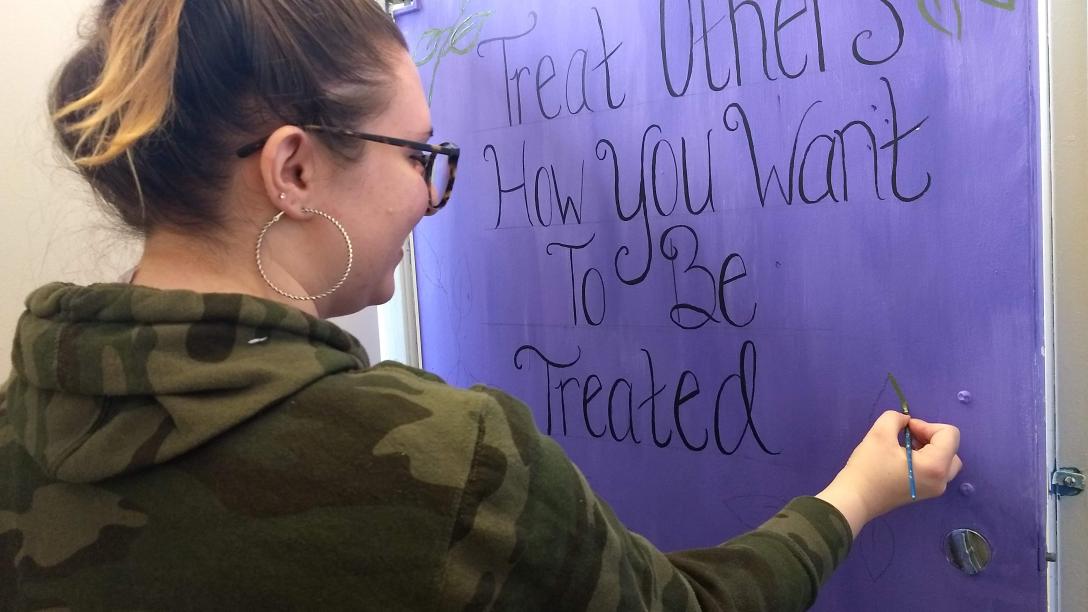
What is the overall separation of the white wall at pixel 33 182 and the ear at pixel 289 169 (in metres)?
0.63

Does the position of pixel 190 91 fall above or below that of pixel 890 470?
above

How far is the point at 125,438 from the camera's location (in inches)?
17.2

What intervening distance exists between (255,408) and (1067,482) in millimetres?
743

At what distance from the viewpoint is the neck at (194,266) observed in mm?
514

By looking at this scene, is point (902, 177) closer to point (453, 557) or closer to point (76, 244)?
point (453, 557)

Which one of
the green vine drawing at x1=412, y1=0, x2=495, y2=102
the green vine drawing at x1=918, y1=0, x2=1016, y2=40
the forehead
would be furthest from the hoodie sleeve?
the green vine drawing at x1=412, y1=0, x2=495, y2=102

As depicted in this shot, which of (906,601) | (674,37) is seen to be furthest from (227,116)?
(906,601)

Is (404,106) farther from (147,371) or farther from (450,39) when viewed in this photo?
(450,39)

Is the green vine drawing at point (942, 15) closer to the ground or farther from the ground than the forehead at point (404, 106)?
farther from the ground

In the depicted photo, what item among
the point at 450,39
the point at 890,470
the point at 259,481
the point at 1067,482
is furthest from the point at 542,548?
the point at 450,39

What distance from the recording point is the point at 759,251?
88 centimetres

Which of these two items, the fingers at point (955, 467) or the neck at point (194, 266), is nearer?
the neck at point (194, 266)

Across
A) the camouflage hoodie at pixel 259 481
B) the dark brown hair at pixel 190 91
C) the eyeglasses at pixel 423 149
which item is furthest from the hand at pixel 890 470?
the dark brown hair at pixel 190 91

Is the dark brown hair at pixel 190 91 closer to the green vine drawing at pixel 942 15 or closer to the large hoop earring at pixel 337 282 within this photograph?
the large hoop earring at pixel 337 282
